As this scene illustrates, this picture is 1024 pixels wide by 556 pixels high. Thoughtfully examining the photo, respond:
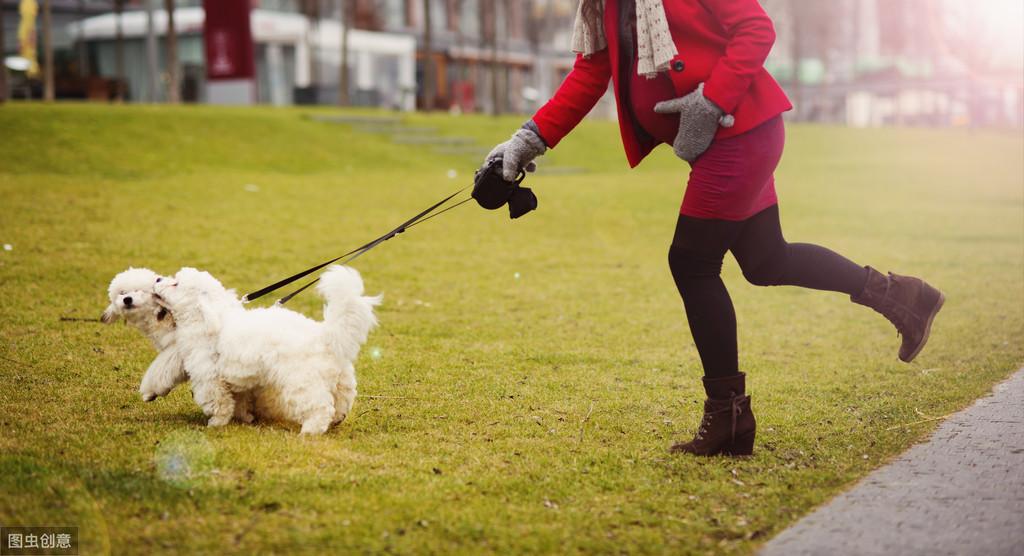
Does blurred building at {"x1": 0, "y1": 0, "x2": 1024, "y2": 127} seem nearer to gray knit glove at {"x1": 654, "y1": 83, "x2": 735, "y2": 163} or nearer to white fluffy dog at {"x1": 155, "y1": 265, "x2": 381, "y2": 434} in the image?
white fluffy dog at {"x1": 155, "y1": 265, "x2": 381, "y2": 434}

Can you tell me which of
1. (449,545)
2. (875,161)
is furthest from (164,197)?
(875,161)

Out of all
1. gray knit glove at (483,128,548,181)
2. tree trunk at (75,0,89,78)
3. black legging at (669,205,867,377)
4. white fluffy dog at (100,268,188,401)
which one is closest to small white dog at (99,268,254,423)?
white fluffy dog at (100,268,188,401)

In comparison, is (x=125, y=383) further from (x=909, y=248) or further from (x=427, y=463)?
(x=909, y=248)

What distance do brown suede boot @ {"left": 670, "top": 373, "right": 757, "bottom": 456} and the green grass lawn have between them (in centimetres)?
8

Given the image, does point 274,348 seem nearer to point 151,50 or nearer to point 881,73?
point 151,50

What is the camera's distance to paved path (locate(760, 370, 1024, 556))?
3113 mm

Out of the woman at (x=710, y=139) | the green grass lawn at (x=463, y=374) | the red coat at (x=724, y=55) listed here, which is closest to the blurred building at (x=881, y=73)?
the green grass lawn at (x=463, y=374)

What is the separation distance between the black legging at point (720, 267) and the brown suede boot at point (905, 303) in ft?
0.78

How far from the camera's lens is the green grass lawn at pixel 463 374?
3402 millimetres

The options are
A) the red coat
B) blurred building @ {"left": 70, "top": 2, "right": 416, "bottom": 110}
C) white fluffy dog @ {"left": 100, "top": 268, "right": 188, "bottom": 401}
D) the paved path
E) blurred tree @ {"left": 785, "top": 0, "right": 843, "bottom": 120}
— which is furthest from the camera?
blurred tree @ {"left": 785, "top": 0, "right": 843, "bottom": 120}

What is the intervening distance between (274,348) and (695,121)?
1.95 meters

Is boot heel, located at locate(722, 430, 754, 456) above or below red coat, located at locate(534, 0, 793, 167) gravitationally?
below

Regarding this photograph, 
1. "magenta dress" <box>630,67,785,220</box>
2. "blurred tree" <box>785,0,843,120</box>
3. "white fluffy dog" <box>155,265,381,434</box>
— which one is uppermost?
"blurred tree" <box>785,0,843,120</box>

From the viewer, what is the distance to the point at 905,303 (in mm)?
4512
